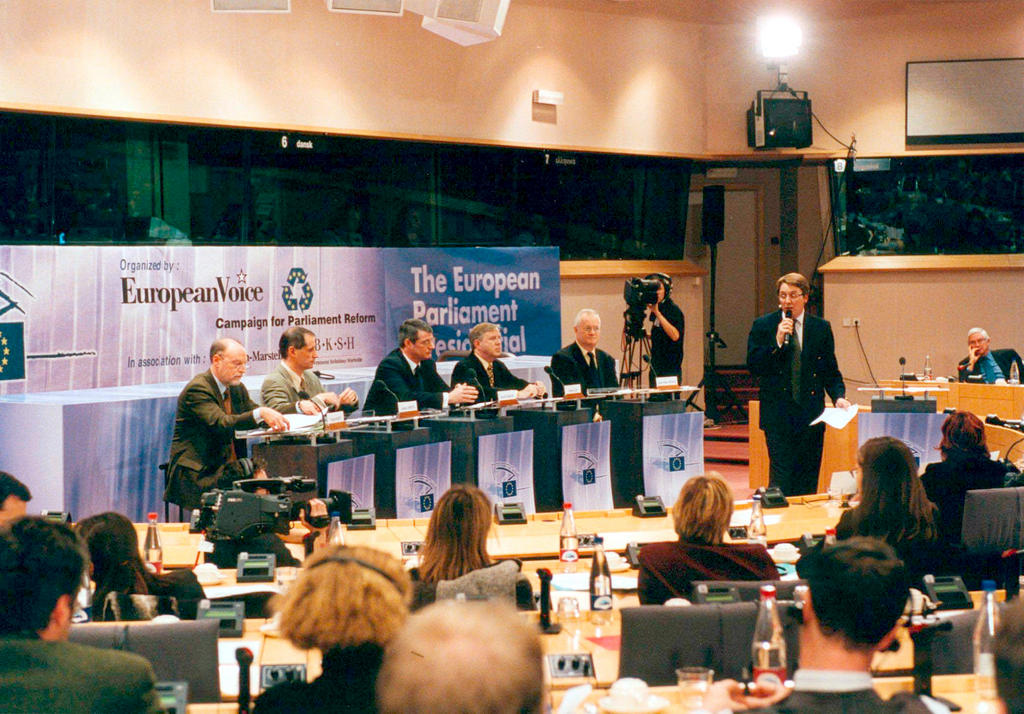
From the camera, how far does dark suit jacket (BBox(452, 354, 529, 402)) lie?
7875mm

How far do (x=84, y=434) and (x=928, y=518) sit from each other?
5246 millimetres

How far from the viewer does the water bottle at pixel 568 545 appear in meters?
4.77

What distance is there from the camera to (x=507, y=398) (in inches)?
307

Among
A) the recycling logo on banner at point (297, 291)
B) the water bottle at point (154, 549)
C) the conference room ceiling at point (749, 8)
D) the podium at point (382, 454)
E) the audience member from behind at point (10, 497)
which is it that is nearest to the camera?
the audience member from behind at point (10, 497)

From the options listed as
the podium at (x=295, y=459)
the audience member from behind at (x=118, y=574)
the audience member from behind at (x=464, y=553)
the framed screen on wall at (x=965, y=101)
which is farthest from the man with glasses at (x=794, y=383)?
the framed screen on wall at (x=965, y=101)

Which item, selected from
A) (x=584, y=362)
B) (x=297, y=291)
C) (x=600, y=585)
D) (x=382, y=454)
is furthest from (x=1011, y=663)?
(x=297, y=291)

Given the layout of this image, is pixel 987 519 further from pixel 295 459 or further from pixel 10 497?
pixel 10 497

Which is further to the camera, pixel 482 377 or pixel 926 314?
pixel 926 314

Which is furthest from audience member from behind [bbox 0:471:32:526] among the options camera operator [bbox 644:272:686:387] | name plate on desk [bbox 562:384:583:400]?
camera operator [bbox 644:272:686:387]

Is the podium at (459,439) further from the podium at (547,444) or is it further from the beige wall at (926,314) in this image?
the beige wall at (926,314)

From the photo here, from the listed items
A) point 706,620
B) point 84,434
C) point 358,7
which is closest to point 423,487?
point 84,434

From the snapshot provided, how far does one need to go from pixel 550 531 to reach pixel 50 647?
348 centimetres

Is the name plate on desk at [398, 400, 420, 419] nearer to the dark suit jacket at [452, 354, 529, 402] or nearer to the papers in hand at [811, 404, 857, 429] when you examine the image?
the dark suit jacket at [452, 354, 529, 402]

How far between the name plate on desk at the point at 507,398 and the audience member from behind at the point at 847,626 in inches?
209
